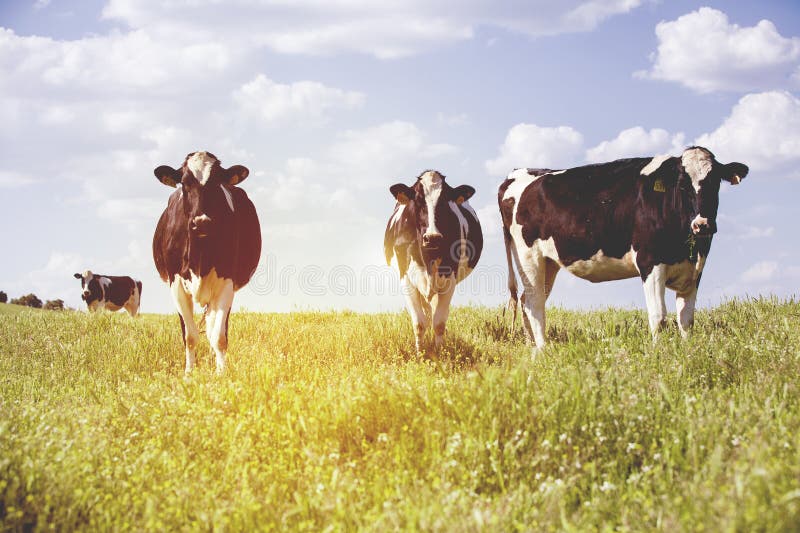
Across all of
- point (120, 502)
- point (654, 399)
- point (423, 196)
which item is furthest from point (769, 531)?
point (423, 196)

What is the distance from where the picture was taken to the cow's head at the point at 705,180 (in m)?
8.81

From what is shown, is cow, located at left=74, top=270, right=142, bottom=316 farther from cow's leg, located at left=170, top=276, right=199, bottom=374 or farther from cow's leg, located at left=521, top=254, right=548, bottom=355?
cow's leg, located at left=521, top=254, right=548, bottom=355

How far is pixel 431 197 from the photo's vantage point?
9938 millimetres

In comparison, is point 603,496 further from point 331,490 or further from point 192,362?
point 192,362

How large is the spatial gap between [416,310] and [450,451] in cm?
575

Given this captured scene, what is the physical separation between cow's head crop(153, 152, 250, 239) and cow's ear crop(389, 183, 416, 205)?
210 cm

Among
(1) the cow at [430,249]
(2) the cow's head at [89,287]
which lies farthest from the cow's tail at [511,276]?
(2) the cow's head at [89,287]

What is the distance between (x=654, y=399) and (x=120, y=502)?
3744 mm

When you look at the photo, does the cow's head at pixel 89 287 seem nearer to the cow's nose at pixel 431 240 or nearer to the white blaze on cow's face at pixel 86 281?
the white blaze on cow's face at pixel 86 281

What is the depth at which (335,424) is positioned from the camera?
5324 mm

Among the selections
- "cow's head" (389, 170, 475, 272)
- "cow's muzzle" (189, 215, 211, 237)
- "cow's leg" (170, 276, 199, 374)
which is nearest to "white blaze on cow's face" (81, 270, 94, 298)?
"cow's leg" (170, 276, 199, 374)

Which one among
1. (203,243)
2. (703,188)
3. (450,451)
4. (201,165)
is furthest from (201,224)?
(703,188)

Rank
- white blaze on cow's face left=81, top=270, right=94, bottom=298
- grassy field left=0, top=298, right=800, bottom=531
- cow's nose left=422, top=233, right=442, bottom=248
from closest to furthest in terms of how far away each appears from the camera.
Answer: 1. grassy field left=0, top=298, right=800, bottom=531
2. cow's nose left=422, top=233, right=442, bottom=248
3. white blaze on cow's face left=81, top=270, right=94, bottom=298

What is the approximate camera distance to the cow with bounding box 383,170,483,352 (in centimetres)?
1000
